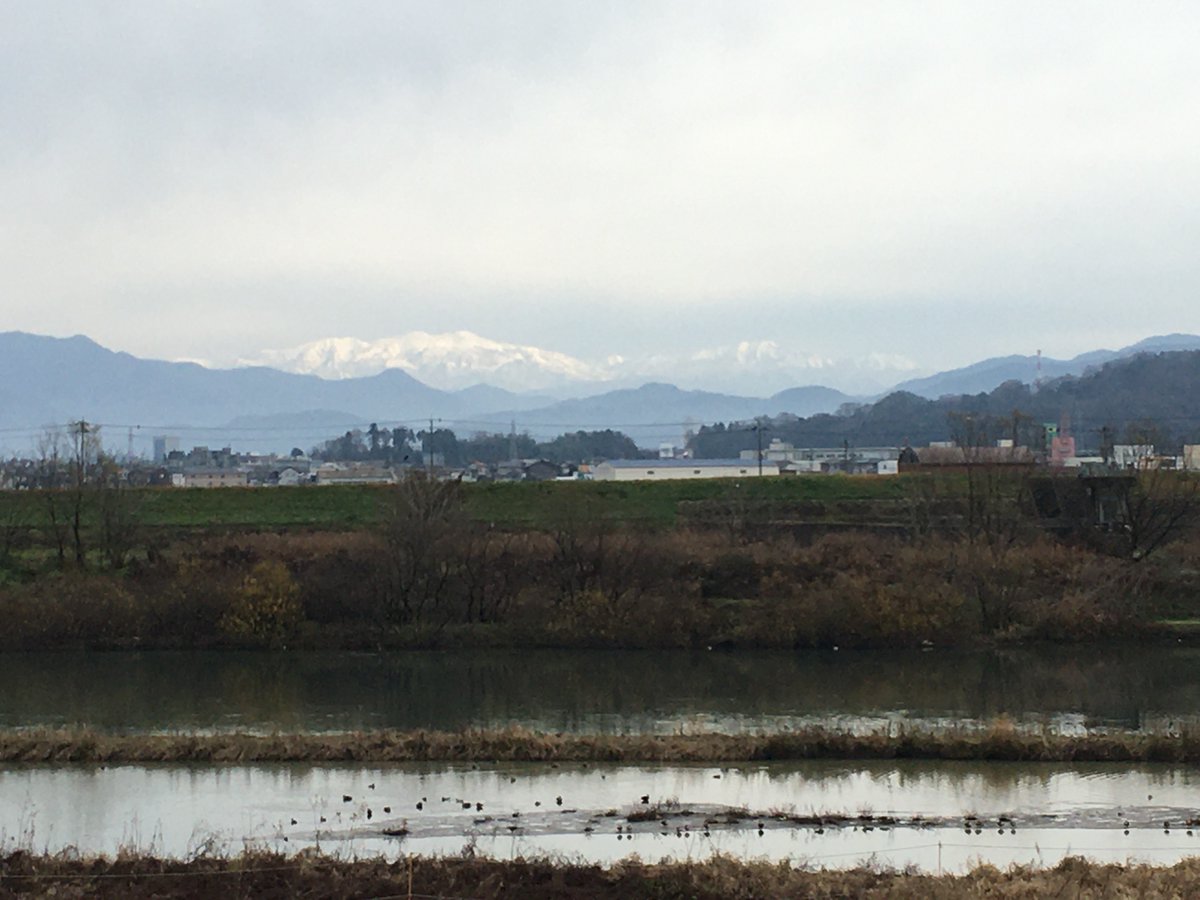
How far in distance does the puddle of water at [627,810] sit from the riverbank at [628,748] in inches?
15.4

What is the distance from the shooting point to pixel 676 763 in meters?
18.8

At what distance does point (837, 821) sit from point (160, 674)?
58.4 ft

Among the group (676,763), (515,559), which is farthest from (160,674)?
(676,763)

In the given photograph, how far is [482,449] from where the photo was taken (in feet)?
450

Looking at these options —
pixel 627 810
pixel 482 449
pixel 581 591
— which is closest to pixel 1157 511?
pixel 581 591

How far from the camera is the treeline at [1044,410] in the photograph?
130375 mm

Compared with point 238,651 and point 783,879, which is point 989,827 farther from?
point 238,651

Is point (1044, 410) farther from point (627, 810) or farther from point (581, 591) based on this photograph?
point (627, 810)

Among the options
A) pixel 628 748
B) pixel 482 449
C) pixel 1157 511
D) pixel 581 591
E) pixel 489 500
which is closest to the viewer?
pixel 628 748

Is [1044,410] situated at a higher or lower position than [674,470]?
higher

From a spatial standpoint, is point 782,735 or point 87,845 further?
point 782,735

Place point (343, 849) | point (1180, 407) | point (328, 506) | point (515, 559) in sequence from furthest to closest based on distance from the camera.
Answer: point (1180, 407) → point (328, 506) → point (515, 559) → point (343, 849)

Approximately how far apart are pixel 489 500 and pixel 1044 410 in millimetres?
100188

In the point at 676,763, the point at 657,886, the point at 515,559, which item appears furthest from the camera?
the point at 515,559
